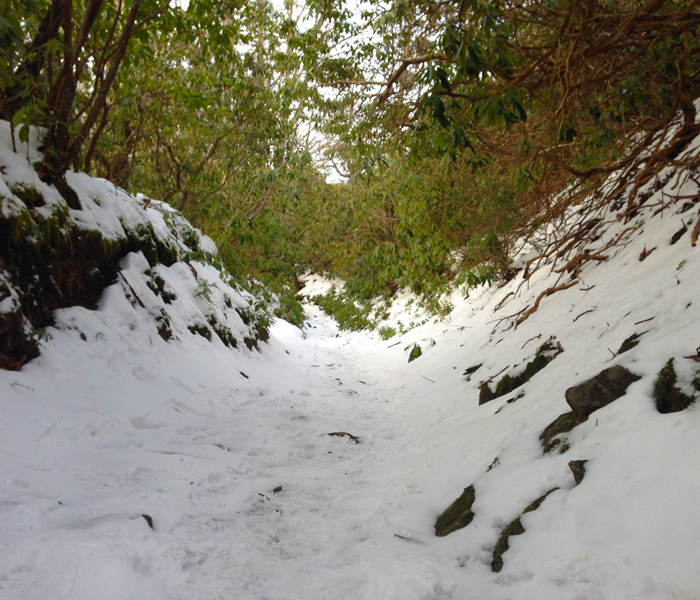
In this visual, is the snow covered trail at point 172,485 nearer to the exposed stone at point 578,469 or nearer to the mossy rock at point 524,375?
the exposed stone at point 578,469

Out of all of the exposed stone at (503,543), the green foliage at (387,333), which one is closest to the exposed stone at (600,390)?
the exposed stone at (503,543)

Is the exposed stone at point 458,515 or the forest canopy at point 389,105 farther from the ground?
the forest canopy at point 389,105

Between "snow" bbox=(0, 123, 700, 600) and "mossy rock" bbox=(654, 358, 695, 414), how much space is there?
0.04 m

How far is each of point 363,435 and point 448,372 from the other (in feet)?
7.38

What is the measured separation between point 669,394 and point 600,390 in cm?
38

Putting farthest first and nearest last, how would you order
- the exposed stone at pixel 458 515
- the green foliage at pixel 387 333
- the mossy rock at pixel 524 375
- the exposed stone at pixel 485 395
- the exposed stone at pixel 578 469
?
the green foliage at pixel 387 333 → the exposed stone at pixel 485 395 → the mossy rock at pixel 524 375 → the exposed stone at pixel 458 515 → the exposed stone at pixel 578 469

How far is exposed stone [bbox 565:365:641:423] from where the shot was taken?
2.38 meters

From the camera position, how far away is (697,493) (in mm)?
1550

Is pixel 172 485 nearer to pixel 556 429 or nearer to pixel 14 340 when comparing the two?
pixel 14 340

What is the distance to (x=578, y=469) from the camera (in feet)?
6.61

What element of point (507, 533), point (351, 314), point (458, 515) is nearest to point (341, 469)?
point (458, 515)

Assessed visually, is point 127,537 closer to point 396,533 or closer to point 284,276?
point 396,533

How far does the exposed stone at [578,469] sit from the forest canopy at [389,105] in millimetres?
2024

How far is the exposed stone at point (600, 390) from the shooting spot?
238cm
